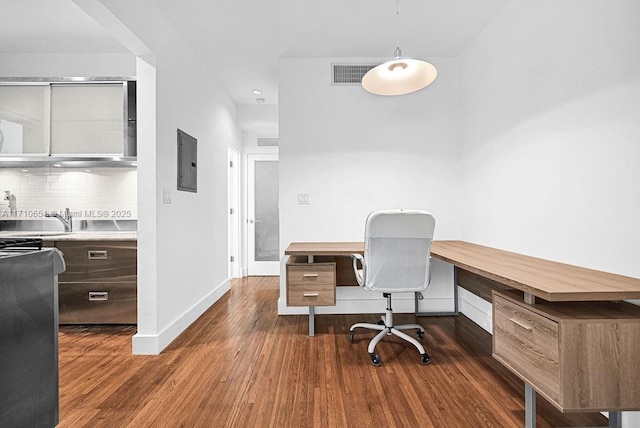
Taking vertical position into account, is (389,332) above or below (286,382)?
above

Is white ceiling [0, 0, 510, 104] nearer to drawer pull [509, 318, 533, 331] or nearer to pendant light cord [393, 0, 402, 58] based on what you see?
pendant light cord [393, 0, 402, 58]

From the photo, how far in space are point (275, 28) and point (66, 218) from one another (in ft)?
9.32

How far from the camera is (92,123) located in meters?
3.33

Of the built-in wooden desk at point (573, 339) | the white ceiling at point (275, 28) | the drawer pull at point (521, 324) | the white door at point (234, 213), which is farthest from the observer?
the white door at point (234, 213)

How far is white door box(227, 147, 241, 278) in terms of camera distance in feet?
17.5

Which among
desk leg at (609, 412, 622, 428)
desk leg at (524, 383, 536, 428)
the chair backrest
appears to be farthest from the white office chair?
desk leg at (609, 412, 622, 428)

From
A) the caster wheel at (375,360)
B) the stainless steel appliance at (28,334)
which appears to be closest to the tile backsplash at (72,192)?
the stainless steel appliance at (28,334)

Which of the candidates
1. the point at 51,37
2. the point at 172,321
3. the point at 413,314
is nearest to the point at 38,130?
the point at 51,37

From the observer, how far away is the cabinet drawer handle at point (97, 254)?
305cm

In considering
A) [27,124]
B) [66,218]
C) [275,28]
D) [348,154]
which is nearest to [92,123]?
[27,124]

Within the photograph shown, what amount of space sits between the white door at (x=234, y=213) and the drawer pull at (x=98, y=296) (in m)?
2.33

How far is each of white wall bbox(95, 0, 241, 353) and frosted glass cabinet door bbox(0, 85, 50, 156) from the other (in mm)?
1449

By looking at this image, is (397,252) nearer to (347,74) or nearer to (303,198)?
(303,198)

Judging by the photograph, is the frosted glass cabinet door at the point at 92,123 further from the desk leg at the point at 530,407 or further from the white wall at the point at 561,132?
the desk leg at the point at 530,407
